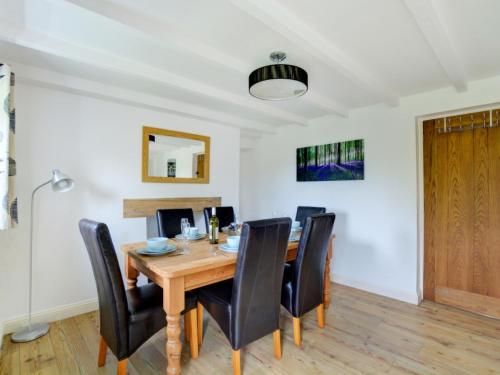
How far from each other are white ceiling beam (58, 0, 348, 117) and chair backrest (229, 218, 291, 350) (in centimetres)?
131

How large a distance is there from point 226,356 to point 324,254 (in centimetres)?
111

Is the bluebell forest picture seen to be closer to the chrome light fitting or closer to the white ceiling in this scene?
the white ceiling

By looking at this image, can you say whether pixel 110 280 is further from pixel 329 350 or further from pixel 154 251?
pixel 329 350

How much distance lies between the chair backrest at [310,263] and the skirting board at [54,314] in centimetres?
206

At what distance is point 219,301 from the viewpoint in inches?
71.4

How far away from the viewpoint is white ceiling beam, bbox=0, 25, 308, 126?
185 cm

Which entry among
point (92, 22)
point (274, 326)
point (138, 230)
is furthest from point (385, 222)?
point (92, 22)

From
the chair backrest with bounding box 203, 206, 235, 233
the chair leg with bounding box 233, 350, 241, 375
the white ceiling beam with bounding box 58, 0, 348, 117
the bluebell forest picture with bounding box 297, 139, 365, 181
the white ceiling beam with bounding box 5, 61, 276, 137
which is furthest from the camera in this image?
the bluebell forest picture with bounding box 297, 139, 365, 181

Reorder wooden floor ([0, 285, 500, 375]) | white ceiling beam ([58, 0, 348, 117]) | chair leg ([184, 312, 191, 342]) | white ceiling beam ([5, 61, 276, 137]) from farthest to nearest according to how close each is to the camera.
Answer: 1. white ceiling beam ([5, 61, 276, 137])
2. chair leg ([184, 312, 191, 342])
3. wooden floor ([0, 285, 500, 375])
4. white ceiling beam ([58, 0, 348, 117])

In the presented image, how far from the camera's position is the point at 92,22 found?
173 cm

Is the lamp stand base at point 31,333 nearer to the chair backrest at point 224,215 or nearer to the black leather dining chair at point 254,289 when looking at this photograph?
the black leather dining chair at point 254,289

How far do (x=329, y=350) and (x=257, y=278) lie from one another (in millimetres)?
933

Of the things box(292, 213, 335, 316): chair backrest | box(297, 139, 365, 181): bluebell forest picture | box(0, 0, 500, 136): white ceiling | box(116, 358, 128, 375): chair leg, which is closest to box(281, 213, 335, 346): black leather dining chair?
box(292, 213, 335, 316): chair backrest

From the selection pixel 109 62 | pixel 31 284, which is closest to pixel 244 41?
pixel 109 62
